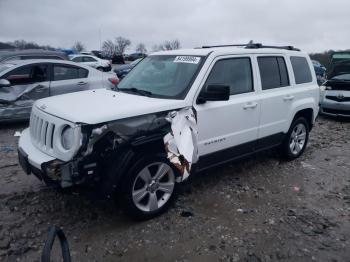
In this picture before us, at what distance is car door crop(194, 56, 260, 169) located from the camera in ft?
13.4

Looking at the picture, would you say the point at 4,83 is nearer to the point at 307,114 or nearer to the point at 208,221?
the point at 208,221

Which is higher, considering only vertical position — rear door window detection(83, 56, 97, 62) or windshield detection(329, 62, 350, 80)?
windshield detection(329, 62, 350, 80)

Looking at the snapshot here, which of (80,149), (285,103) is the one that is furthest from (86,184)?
(285,103)

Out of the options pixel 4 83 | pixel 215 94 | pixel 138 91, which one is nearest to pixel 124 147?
pixel 138 91

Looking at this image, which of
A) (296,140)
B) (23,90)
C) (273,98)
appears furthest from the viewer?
(23,90)

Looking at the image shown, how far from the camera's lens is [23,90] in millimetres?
7273

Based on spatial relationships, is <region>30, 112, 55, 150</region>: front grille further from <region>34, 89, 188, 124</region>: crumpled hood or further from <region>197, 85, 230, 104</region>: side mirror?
<region>197, 85, 230, 104</region>: side mirror

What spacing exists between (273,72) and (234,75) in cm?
91

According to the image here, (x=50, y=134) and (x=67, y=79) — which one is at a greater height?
(x=67, y=79)

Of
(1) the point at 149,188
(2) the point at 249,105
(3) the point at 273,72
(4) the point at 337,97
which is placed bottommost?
(1) the point at 149,188

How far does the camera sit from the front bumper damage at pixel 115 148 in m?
3.13

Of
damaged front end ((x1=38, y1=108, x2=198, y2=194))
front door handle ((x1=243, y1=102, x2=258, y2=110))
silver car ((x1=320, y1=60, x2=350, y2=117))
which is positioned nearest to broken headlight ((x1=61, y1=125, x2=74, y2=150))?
damaged front end ((x1=38, y1=108, x2=198, y2=194))

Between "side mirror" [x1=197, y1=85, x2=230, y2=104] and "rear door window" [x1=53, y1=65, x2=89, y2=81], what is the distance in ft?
15.8

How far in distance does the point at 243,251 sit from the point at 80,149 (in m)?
1.84
